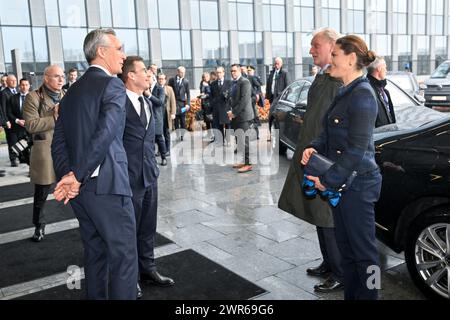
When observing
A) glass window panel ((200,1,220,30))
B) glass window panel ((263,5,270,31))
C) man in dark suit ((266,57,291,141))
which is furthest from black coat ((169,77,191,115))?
glass window panel ((263,5,270,31))

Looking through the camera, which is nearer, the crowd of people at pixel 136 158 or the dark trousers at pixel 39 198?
the crowd of people at pixel 136 158

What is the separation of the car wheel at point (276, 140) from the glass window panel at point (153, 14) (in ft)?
62.4

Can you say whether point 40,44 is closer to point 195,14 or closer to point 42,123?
point 195,14

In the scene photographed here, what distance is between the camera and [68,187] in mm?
2914

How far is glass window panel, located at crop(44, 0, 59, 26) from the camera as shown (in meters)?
24.1

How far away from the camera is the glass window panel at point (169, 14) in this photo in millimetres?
28031

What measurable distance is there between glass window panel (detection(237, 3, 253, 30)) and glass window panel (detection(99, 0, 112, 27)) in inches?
355

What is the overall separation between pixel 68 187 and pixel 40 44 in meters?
23.9

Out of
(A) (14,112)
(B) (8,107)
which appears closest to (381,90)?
(A) (14,112)

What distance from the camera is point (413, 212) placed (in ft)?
12.6

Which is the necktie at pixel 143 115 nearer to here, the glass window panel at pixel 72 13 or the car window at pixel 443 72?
the car window at pixel 443 72

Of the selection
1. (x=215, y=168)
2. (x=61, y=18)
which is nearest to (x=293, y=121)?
(x=215, y=168)

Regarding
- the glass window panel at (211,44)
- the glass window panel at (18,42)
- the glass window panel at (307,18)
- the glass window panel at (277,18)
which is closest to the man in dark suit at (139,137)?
the glass window panel at (18,42)

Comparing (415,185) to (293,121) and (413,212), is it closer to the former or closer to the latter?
(413,212)
